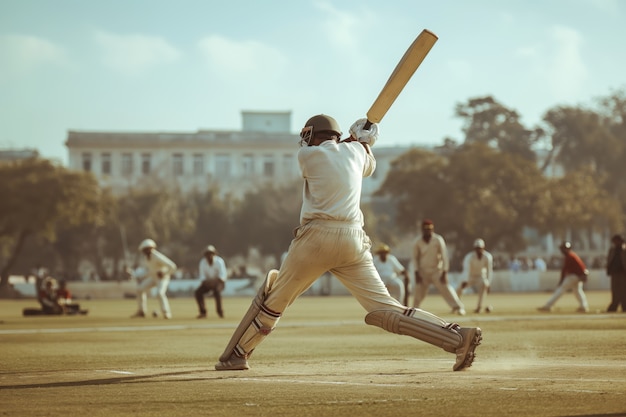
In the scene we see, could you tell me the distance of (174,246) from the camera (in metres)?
97.0

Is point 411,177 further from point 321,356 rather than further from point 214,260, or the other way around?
point 321,356

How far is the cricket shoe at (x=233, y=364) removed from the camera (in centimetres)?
1139

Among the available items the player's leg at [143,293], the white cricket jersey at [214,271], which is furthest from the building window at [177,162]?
the white cricket jersey at [214,271]

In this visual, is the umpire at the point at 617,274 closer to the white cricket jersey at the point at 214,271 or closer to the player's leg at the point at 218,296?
the player's leg at the point at 218,296

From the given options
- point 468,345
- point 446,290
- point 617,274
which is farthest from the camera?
point 617,274

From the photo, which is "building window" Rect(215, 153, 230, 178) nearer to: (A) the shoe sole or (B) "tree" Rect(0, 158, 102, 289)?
(B) "tree" Rect(0, 158, 102, 289)

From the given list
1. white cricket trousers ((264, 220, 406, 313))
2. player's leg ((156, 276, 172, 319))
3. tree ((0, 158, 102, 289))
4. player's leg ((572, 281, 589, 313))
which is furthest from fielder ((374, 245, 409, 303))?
tree ((0, 158, 102, 289))

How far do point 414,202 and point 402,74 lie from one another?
7045 centimetres

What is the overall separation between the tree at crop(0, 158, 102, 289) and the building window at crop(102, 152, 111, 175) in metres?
75.2

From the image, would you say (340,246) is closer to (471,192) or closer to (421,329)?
(421,329)

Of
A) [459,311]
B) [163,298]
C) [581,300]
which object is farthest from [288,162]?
[459,311]

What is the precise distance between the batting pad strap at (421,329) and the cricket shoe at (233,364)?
1.46 m

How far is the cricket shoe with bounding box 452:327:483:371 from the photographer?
34.5 feet

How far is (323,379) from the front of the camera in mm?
10344
